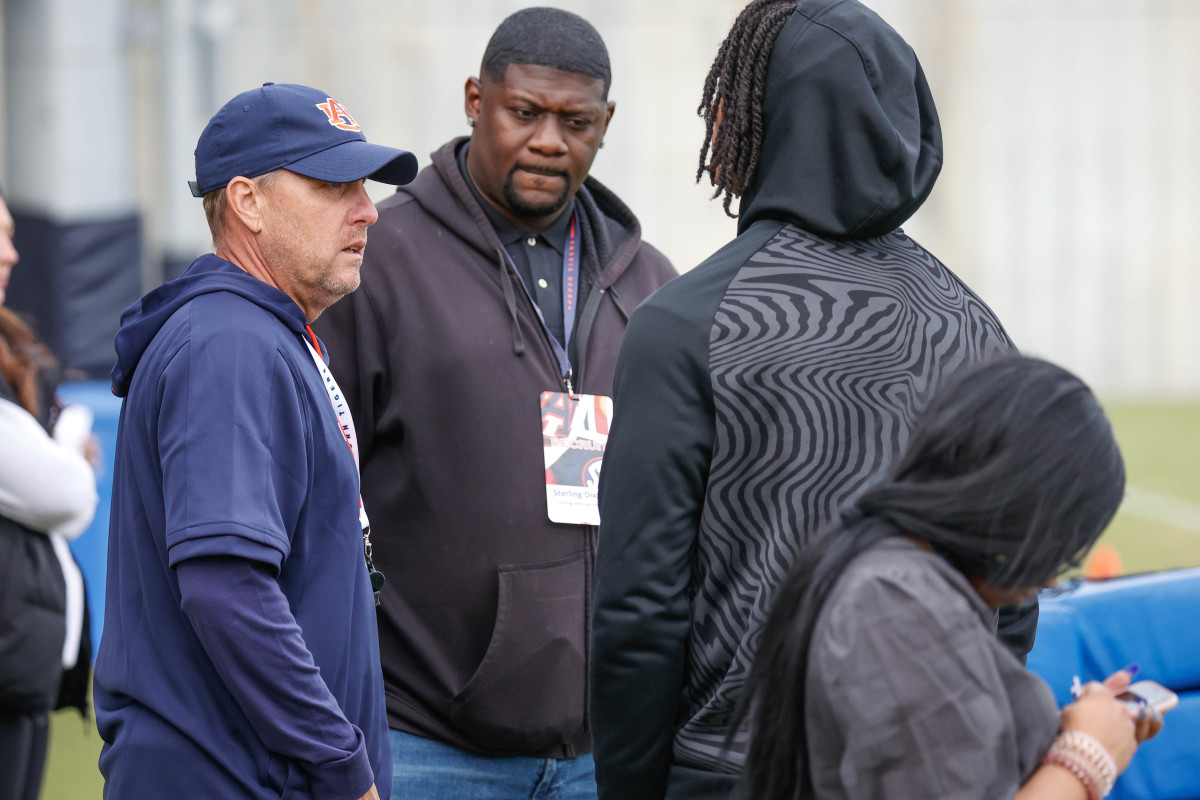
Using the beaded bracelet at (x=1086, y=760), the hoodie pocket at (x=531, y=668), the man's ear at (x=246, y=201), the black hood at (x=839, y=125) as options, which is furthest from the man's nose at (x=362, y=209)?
the beaded bracelet at (x=1086, y=760)

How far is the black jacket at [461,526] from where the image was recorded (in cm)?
241

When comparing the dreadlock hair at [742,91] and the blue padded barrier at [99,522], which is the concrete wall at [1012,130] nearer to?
the blue padded barrier at [99,522]

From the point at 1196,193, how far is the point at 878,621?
15701 millimetres

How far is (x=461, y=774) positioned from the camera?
7.96ft

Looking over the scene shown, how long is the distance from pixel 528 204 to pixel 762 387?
3.60 ft

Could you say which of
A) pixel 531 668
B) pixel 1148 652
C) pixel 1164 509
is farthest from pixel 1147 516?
pixel 531 668

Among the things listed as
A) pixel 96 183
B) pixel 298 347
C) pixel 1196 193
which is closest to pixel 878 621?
pixel 298 347

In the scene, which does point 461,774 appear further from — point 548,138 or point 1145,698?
point 1145,698

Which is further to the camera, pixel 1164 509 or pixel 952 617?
pixel 1164 509

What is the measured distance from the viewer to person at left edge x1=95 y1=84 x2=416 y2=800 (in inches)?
65.0

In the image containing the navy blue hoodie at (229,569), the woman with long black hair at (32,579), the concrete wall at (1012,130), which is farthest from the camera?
the concrete wall at (1012,130)

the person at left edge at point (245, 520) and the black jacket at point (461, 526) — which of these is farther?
the black jacket at point (461, 526)

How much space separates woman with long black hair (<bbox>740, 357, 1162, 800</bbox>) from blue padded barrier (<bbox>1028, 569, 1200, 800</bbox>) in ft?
5.68

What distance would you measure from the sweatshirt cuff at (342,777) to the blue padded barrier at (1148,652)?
1840mm
